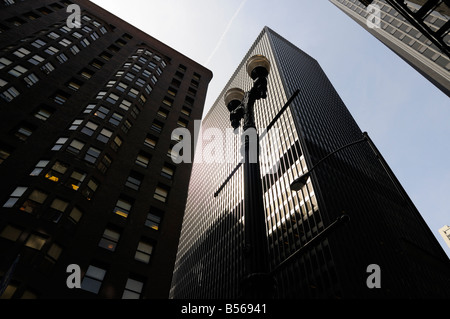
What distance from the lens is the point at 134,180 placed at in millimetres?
25484

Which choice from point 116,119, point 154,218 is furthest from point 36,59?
point 154,218

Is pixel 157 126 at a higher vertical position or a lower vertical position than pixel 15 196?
higher

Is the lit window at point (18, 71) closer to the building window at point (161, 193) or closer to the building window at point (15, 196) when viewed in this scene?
the building window at point (15, 196)

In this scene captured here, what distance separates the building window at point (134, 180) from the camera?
2488 centimetres

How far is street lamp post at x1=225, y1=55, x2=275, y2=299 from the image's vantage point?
526 centimetres

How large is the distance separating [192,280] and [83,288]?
307ft

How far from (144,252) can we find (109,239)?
8.97 feet

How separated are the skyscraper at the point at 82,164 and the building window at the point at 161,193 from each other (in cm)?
9

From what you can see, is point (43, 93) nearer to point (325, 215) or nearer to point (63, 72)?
point (63, 72)

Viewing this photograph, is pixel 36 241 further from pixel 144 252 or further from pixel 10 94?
pixel 10 94

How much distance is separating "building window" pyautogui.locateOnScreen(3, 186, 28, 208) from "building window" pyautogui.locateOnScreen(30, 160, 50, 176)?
62.5 inches

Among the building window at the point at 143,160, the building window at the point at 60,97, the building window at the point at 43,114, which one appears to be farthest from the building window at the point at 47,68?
the building window at the point at 143,160

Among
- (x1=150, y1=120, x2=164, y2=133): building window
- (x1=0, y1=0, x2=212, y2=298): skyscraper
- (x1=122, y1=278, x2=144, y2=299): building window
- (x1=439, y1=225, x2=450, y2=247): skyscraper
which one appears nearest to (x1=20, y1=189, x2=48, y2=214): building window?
(x1=0, y1=0, x2=212, y2=298): skyscraper

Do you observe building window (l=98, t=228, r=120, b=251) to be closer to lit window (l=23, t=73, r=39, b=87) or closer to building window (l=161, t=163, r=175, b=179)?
building window (l=161, t=163, r=175, b=179)
